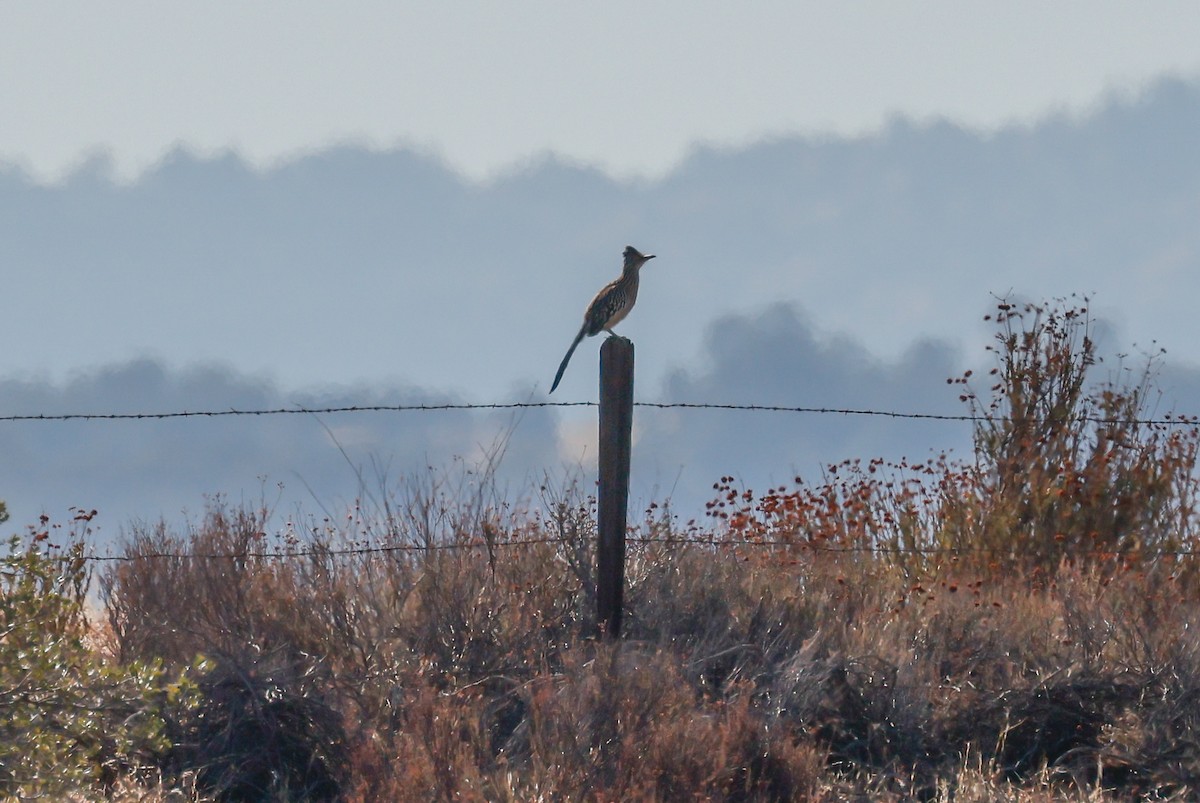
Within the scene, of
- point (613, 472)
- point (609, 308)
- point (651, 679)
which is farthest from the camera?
point (609, 308)

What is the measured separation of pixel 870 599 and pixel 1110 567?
2796 millimetres

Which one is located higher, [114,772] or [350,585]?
[350,585]

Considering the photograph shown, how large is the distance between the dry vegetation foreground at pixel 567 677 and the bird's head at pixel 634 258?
2033 millimetres

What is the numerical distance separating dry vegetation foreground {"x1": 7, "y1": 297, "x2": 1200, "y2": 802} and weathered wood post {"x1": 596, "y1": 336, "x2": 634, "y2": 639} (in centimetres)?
20

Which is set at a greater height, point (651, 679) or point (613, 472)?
point (613, 472)

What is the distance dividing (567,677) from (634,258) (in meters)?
4.01

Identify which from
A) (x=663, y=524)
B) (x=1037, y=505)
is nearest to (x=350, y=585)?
(x=663, y=524)

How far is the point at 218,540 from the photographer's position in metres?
7.83

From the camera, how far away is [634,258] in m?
9.23

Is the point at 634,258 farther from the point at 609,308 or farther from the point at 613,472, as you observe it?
the point at 613,472

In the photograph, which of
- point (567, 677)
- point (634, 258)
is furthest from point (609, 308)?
point (567, 677)

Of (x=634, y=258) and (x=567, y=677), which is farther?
(x=634, y=258)

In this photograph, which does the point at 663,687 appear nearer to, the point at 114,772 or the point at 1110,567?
the point at 114,772

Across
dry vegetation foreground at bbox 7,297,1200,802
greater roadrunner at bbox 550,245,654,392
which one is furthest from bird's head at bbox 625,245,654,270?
dry vegetation foreground at bbox 7,297,1200,802
